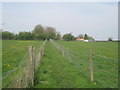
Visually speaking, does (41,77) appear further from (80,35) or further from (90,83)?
(80,35)

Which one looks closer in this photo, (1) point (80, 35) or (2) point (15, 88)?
(2) point (15, 88)

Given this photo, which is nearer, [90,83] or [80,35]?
[90,83]

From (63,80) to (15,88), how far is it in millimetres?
2518

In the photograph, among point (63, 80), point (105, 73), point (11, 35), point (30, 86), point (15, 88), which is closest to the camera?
point (15, 88)

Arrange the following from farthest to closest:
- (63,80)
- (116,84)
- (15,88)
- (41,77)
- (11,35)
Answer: (11,35), (41,77), (63,80), (116,84), (15,88)

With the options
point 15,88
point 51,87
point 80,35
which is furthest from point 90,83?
point 80,35

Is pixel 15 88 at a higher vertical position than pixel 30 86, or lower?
higher

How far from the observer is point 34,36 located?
10162 centimetres

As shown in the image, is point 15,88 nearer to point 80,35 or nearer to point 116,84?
point 116,84

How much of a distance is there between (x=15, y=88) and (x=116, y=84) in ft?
11.6

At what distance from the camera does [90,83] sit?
5488 millimetres

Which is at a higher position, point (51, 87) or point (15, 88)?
point (15, 88)

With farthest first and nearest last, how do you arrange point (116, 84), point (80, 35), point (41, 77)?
1. point (80, 35)
2. point (41, 77)
3. point (116, 84)

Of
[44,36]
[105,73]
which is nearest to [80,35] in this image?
[44,36]
